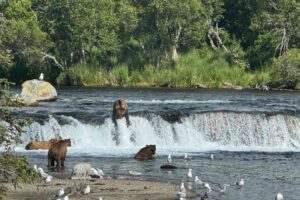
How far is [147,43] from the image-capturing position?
7625cm

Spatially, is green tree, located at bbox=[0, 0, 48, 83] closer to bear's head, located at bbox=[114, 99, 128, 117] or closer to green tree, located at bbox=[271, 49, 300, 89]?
green tree, located at bbox=[271, 49, 300, 89]

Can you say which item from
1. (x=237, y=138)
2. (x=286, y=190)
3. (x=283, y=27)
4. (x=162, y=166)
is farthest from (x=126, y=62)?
(x=286, y=190)

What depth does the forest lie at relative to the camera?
73188 mm

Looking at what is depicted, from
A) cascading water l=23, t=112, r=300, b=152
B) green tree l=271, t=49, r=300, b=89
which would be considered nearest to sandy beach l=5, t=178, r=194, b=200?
cascading water l=23, t=112, r=300, b=152

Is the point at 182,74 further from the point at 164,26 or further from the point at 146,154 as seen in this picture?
the point at 146,154

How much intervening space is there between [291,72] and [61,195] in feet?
158

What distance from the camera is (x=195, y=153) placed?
110 feet

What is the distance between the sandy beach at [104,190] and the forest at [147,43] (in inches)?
1859

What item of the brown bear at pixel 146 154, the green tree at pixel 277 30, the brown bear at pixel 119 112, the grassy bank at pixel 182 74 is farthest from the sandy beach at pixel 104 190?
the green tree at pixel 277 30

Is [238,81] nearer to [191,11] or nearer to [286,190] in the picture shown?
[191,11]

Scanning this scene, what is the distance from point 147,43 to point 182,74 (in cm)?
573

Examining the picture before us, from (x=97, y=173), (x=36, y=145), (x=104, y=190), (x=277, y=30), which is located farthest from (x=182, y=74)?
(x=104, y=190)

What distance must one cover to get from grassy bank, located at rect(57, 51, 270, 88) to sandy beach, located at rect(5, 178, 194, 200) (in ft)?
156

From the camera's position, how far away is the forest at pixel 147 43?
73.2 meters
